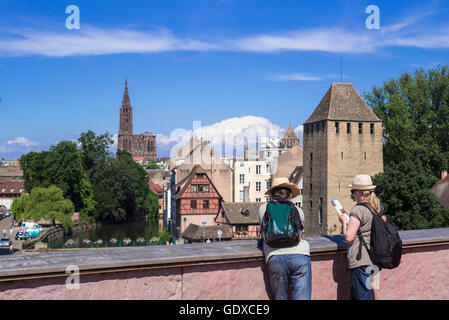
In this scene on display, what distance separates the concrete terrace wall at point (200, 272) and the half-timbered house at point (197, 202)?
39.6 meters

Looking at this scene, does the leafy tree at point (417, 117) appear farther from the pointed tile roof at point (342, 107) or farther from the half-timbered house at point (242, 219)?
the half-timbered house at point (242, 219)

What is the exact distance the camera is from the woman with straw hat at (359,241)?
14.1 ft

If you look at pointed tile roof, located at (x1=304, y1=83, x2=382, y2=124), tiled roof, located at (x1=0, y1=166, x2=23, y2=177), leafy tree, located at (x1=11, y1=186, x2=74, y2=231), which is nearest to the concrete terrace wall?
pointed tile roof, located at (x1=304, y1=83, x2=382, y2=124)

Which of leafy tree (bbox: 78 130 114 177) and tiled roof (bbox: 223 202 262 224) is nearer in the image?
tiled roof (bbox: 223 202 262 224)

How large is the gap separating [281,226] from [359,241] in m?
0.76

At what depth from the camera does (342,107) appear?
4231cm

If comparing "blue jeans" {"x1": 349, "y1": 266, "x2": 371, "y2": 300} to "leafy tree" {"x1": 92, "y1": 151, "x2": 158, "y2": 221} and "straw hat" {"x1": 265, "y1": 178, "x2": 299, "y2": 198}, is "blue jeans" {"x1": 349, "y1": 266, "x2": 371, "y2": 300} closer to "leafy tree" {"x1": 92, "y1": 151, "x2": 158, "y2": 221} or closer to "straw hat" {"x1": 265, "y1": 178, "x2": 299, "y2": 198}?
"straw hat" {"x1": 265, "y1": 178, "x2": 299, "y2": 198}

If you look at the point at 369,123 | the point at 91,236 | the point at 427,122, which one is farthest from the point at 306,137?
the point at 91,236

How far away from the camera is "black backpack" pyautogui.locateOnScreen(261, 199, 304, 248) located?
4.03 metres

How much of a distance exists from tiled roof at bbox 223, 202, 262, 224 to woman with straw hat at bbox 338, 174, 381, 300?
3483cm

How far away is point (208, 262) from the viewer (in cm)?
408
